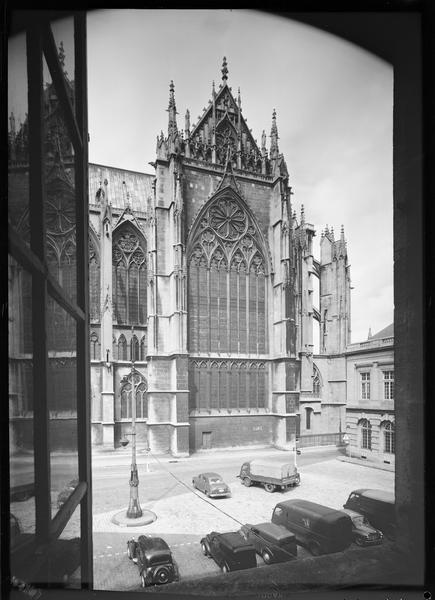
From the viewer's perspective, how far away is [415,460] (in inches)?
91.0

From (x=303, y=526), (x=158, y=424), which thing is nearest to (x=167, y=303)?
(x=158, y=424)

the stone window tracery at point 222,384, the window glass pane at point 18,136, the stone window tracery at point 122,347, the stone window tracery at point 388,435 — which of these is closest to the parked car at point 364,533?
the stone window tracery at point 388,435

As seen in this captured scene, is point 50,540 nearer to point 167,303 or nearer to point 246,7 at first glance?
point 246,7

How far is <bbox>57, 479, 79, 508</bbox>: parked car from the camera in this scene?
4.83ft

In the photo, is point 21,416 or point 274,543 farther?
point 274,543

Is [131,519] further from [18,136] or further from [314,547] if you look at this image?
[18,136]

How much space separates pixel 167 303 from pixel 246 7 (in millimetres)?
15322

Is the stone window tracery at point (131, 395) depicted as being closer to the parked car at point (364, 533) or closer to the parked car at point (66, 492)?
the parked car at point (364, 533)

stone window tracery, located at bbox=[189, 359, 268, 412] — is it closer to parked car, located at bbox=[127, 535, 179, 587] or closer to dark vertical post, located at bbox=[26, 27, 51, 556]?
parked car, located at bbox=[127, 535, 179, 587]

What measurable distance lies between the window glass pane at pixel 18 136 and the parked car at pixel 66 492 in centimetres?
98

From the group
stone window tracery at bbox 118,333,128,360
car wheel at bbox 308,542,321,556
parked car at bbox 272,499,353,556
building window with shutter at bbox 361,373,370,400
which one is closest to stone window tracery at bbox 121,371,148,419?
stone window tracery at bbox 118,333,128,360

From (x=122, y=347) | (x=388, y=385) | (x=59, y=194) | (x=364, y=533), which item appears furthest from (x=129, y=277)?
(x=59, y=194)

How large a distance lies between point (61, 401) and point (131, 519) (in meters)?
8.38

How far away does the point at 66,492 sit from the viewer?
1.57m
